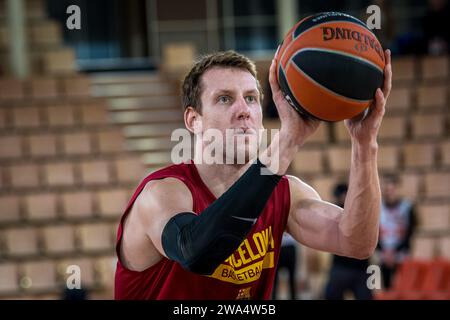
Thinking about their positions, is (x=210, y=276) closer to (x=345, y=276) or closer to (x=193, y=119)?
(x=193, y=119)

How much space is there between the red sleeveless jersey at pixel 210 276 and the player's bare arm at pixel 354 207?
0.38 ft

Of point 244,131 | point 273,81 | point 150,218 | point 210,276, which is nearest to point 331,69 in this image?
point 273,81

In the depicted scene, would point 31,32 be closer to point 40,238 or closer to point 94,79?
point 94,79

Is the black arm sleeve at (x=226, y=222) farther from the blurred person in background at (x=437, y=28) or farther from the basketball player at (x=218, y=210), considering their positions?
the blurred person in background at (x=437, y=28)

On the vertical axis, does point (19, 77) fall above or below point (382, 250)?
above

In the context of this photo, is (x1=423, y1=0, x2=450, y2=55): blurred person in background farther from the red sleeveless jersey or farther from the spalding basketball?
the spalding basketball

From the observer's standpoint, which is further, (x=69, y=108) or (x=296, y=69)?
(x=69, y=108)

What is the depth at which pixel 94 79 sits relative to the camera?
42.0ft

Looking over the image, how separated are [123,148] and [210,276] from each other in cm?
765

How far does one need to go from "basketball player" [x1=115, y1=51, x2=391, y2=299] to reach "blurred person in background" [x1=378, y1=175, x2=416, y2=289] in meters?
4.99

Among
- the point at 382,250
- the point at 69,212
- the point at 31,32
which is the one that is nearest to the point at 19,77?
the point at 31,32

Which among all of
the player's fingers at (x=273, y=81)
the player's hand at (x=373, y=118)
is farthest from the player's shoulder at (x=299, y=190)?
the player's fingers at (x=273, y=81)

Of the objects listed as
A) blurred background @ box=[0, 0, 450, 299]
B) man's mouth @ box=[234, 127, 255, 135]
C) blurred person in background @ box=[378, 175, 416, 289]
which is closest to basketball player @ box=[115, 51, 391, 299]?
man's mouth @ box=[234, 127, 255, 135]
